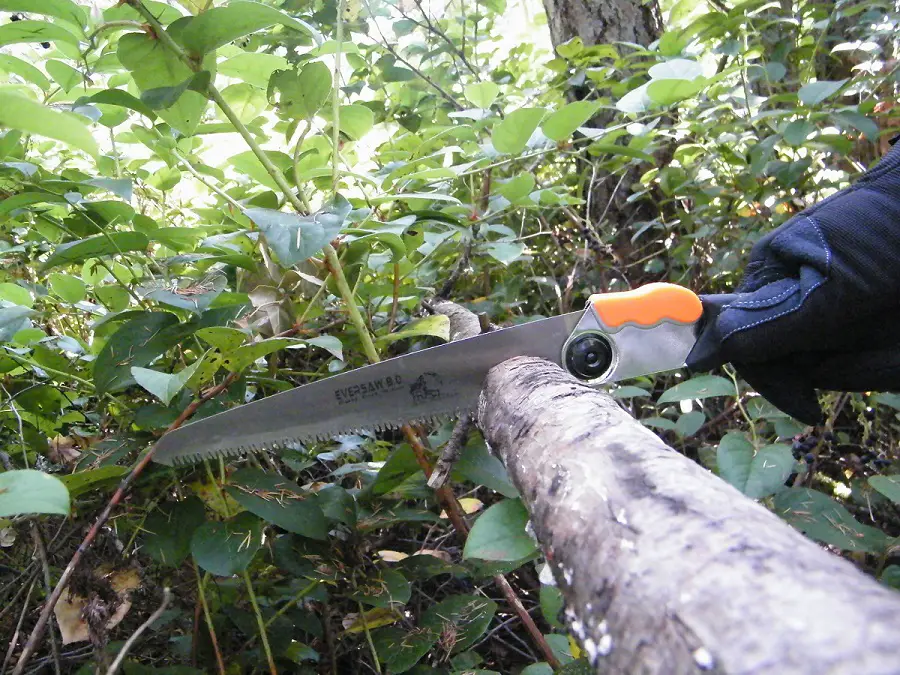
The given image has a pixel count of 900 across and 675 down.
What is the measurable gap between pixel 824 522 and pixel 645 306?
0.45m

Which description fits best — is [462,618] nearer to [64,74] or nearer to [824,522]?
[824,522]

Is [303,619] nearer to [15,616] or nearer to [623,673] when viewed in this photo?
[15,616]

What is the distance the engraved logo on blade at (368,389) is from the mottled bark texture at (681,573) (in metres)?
0.44

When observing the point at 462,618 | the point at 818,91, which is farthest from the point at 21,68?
the point at 818,91

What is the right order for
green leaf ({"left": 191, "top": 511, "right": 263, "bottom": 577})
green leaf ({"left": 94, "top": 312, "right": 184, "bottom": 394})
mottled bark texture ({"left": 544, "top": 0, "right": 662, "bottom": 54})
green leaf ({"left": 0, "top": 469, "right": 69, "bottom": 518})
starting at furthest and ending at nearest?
mottled bark texture ({"left": 544, "top": 0, "right": 662, "bottom": 54})
green leaf ({"left": 94, "top": 312, "right": 184, "bottom": 394})
green leaf ({"left": 191, "top": 511, "right": 263, "bottom": 577})
green leaf ({"left": 0, "top": 469, "right": 69, "bottom": 518})

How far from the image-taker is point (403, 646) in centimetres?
93

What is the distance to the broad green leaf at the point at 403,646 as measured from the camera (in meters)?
0.90

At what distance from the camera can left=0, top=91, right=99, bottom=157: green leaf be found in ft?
1.92

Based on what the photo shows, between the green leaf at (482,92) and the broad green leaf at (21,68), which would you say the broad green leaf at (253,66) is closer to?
the broad green leaf at (21,68)

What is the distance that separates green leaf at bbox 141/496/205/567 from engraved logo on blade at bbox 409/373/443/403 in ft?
1.16

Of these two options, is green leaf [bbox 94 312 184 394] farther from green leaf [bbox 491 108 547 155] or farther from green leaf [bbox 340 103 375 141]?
green leaf [bbox 491 108 547 155]

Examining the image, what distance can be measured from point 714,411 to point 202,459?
1.42m

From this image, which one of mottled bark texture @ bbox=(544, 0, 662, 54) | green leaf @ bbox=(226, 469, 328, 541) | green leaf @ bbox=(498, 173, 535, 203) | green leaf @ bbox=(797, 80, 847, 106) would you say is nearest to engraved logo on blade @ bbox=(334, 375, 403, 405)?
green leaf @ bbox=(226, 469, 328, 541)

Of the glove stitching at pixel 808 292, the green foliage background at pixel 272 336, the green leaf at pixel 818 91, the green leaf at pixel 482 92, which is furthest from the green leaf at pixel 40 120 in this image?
the green leaf at pixel 818 91
